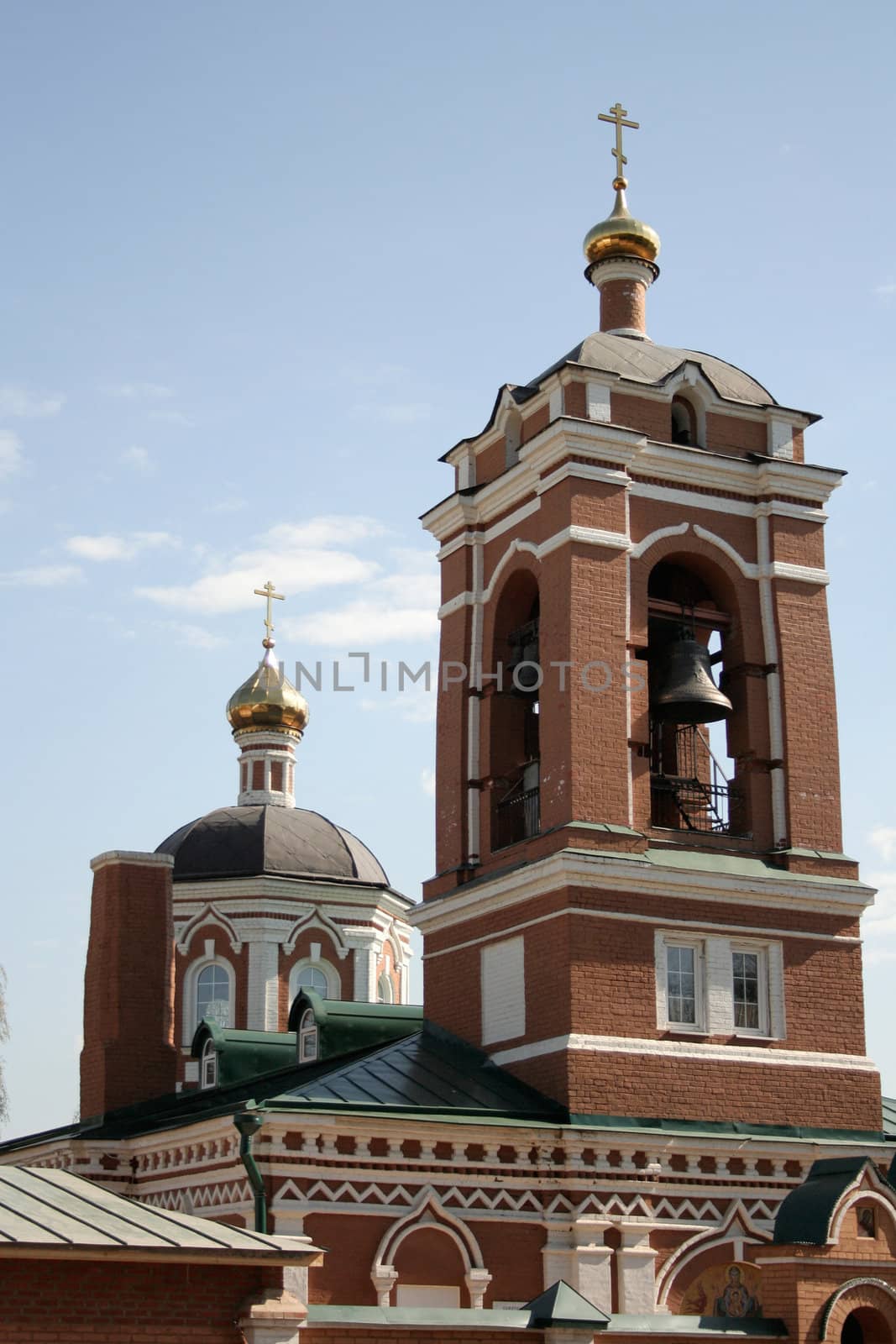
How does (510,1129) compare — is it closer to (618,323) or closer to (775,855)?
(775,855)

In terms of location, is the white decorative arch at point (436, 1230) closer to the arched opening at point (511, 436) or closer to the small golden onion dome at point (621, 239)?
the arched opening at point (511, 436)

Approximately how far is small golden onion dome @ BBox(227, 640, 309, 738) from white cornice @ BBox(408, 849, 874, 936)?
12345mm

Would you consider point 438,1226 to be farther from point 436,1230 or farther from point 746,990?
point 746,990

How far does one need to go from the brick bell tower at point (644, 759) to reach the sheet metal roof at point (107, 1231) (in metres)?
5.65

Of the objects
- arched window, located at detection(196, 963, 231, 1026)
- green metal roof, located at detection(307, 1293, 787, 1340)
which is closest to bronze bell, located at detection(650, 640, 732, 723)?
green metal roof, located at detection(307, 1293, 787, 1340)

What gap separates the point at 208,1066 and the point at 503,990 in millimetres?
5079

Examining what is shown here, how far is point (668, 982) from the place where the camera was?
55.6 ft

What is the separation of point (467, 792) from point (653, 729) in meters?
1.97

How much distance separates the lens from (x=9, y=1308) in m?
10.3

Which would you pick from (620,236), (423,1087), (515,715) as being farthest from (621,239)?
(423,1087)

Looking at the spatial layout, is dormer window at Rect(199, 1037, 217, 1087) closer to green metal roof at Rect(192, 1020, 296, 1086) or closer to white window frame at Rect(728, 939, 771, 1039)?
green metal roof at Rect(192, 1020, 296, 1086)

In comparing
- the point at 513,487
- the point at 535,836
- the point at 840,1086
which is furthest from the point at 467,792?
the point at 840,1086

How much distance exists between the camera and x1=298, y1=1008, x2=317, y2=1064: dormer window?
62.8ft

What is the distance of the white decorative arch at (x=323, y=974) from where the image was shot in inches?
1080
